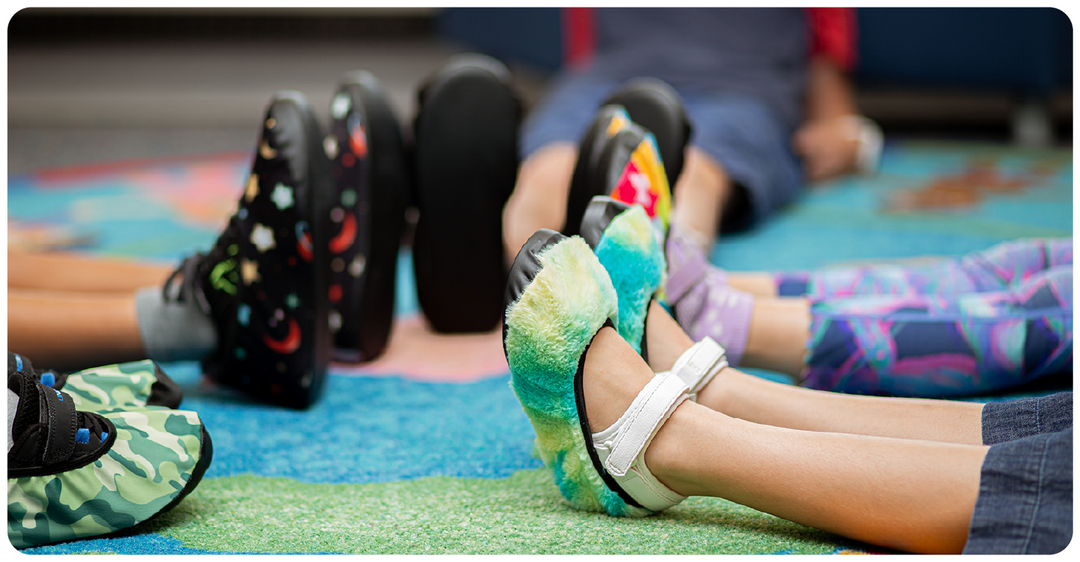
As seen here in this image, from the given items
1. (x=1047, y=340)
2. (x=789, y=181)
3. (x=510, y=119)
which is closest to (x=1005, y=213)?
(x=789, y=181)

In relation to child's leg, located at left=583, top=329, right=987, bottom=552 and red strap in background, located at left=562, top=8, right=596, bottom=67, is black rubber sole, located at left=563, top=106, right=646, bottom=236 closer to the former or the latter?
child's leg, located at left=583, top=329, right=987, bottom=552

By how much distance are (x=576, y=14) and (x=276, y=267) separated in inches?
69.4

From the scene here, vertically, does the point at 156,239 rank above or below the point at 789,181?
below

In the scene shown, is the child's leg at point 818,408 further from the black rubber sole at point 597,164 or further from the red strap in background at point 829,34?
the red strap in background at point 829,34

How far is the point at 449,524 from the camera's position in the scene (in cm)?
53

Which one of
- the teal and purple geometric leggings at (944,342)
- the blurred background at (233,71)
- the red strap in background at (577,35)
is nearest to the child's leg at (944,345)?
the teal and purple geometric leggings at (944,342)

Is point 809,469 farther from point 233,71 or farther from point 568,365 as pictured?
point 233,71

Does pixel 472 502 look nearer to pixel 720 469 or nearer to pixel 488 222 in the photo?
pixel 720 469

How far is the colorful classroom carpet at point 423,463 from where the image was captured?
505mm

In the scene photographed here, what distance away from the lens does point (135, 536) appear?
1.69 ft

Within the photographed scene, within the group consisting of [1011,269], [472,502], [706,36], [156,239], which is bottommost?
[156,239]

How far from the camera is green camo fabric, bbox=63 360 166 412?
576mm

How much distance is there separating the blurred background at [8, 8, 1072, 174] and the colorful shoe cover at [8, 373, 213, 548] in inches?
79.1

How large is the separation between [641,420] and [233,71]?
2.65 metres
